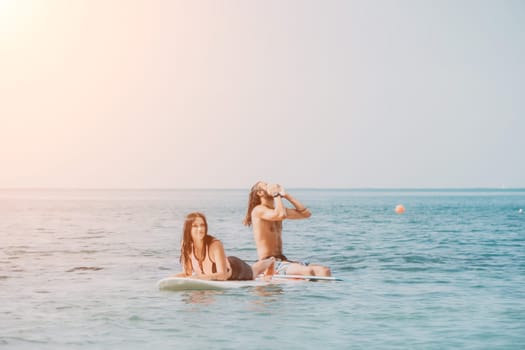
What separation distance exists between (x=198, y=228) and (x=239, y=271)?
141 centimetres

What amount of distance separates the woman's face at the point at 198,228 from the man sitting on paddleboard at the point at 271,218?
1.39m

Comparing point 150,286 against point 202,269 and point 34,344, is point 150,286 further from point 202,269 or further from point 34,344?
point 34,344

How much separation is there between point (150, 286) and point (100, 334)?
16.0 feet

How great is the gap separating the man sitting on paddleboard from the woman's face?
1.39m

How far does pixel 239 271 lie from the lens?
45.7ft

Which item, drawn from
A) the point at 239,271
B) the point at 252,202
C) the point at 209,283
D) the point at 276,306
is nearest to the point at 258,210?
the point at 252,202

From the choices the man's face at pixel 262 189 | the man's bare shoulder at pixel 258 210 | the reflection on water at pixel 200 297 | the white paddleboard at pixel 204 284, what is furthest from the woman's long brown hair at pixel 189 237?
the man's face at pixel 262 189

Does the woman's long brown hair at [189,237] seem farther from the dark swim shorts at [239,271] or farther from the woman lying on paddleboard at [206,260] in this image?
the dark swim shorts at [239,271]

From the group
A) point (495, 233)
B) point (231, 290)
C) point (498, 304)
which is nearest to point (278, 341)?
point (231, 290)

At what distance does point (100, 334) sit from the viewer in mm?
10758

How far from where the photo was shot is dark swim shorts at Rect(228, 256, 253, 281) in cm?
1392

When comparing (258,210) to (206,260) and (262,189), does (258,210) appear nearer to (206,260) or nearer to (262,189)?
(262,189)

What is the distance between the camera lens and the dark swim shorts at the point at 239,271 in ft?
45.7

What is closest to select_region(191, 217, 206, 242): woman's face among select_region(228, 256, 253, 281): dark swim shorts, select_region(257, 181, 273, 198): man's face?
select_region(228, 256, 253, 281): dark swim shorts
